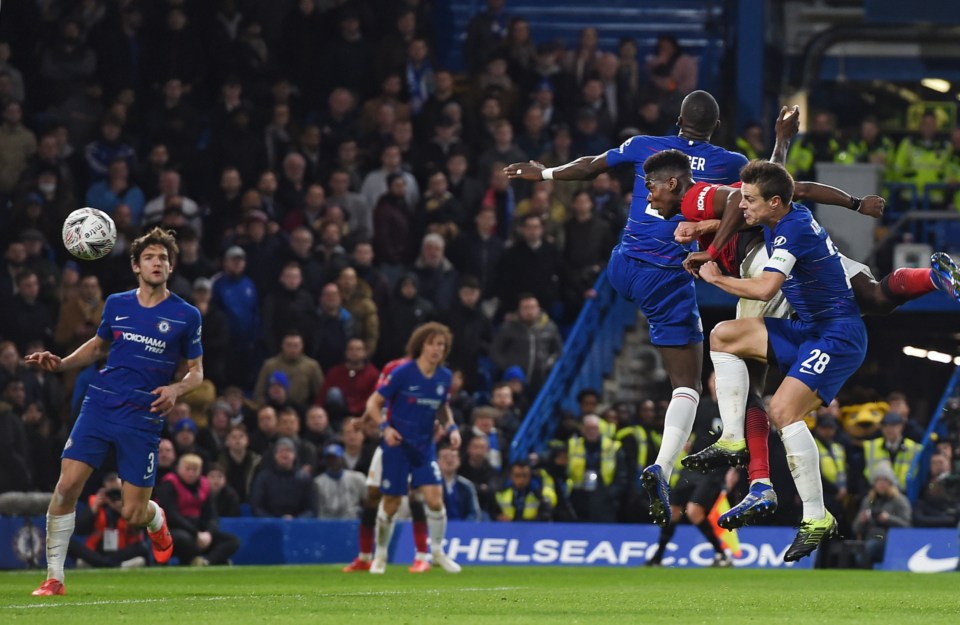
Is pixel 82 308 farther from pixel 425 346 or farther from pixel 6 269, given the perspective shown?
pixel 425 346

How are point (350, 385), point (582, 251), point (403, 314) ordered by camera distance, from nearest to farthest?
point (350, 385) < point (403, 314) < point (582, 251)

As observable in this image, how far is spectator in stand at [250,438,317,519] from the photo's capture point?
1923cm

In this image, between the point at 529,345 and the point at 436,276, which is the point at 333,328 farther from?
the point at 529,345

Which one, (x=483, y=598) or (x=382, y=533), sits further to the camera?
(x=382, y=533)

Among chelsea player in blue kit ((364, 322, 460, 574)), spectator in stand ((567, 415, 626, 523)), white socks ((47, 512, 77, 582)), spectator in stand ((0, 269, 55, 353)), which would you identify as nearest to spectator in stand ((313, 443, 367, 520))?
chelsea player in blue kit ((364, 322, 460, 574))

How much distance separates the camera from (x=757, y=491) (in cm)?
1102

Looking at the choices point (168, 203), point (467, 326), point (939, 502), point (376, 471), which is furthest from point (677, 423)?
point (168, 203)

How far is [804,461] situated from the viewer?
11.1 metres

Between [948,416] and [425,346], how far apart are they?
24.7ft

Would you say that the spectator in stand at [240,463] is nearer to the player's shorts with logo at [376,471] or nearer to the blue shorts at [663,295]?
the player's shorts with logo at [376,471]

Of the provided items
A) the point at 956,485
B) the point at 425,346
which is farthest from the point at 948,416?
the point at 425,346

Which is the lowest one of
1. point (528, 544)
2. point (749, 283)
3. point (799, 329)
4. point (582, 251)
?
point (528, 544)

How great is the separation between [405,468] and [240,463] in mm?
3004

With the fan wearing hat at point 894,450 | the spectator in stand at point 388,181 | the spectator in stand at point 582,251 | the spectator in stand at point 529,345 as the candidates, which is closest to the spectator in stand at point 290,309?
the spectator in stand at point 388,181
